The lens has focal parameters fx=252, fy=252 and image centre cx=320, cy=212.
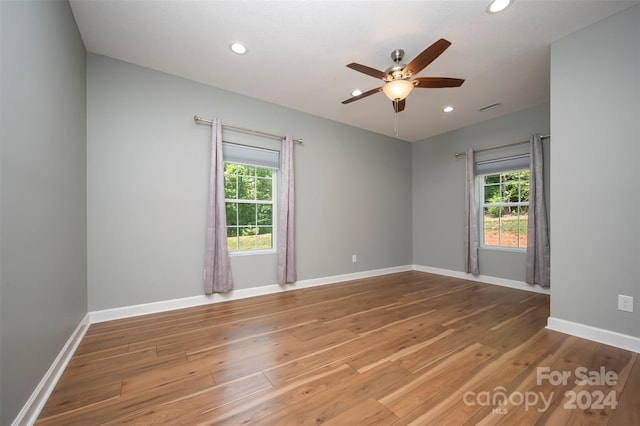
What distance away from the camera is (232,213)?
3494 millimetres

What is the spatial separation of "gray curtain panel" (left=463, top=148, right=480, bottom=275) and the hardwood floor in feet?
4.76

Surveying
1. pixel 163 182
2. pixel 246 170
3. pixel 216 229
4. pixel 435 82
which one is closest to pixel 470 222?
pixel 435 82

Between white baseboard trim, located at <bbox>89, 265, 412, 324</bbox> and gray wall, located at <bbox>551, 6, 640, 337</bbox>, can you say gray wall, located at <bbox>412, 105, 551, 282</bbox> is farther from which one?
white baseboard trim, located at <bbox>89, 265, 412, 324</bbox>

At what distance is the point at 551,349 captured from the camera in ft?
6.73

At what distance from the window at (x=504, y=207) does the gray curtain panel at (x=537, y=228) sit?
33 centimetres

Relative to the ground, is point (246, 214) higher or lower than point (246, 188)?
lower

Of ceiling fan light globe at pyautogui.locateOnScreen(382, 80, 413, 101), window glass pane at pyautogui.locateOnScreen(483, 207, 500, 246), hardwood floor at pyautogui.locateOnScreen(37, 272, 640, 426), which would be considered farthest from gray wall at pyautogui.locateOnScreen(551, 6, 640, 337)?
window glass pane at pyautogui.locateOnScreen(483, 207, 500, 246)

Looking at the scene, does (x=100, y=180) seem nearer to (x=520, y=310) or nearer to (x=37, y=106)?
(x=37, y=106)

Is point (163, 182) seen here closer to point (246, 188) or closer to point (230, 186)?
point (230, 186)

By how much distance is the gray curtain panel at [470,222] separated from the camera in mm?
4312

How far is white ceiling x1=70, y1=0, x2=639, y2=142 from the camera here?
2.04 meters

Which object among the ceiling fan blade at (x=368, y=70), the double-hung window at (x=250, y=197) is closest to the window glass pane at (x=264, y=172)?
the double-hung window at (x=250, y=197)

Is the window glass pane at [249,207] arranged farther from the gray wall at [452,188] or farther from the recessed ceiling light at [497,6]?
the gray wall at [452,188]

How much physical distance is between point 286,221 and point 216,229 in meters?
0.97
